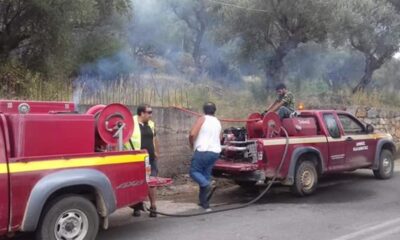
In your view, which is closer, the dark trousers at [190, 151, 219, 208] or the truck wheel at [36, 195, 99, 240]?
the truck wheel at [36, 195, 99, 240]

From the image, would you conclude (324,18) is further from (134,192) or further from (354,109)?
(134,192)

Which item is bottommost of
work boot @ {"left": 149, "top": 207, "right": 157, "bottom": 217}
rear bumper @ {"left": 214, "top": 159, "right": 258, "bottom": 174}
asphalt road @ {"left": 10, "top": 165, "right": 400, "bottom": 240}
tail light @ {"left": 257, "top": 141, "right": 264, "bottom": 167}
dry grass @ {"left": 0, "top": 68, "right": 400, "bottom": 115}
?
asphalt road @ {"left": 10, "top": 165, "right": 400, "bottom": 240}

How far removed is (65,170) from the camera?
5785 millimetres

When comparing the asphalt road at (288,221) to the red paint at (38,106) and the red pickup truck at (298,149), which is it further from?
the red paint at (38,106)

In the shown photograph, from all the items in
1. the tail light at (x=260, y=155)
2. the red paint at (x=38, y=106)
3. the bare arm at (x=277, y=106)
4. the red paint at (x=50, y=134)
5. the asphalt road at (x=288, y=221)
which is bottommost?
the asphalt road at (x=288, y=221)

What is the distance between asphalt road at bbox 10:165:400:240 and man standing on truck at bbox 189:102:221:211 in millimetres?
618

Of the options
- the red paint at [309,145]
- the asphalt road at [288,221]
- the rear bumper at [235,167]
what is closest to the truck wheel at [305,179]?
the asphalt road at [288,221]

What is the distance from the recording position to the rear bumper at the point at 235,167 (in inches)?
356

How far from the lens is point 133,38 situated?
1395 inches

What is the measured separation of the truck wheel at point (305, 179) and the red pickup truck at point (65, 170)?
12.4ft

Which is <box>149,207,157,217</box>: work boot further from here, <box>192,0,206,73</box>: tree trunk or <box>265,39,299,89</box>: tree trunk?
<box>192,0,206,73</box>: tree trunk

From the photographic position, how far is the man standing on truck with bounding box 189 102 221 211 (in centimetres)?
848

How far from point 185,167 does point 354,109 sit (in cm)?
744

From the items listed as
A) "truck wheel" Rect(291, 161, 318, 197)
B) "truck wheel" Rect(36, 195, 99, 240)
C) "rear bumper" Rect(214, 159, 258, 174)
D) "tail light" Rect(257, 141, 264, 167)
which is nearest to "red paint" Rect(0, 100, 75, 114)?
"truck wheel" Rect(36, 195, 99, 240)
